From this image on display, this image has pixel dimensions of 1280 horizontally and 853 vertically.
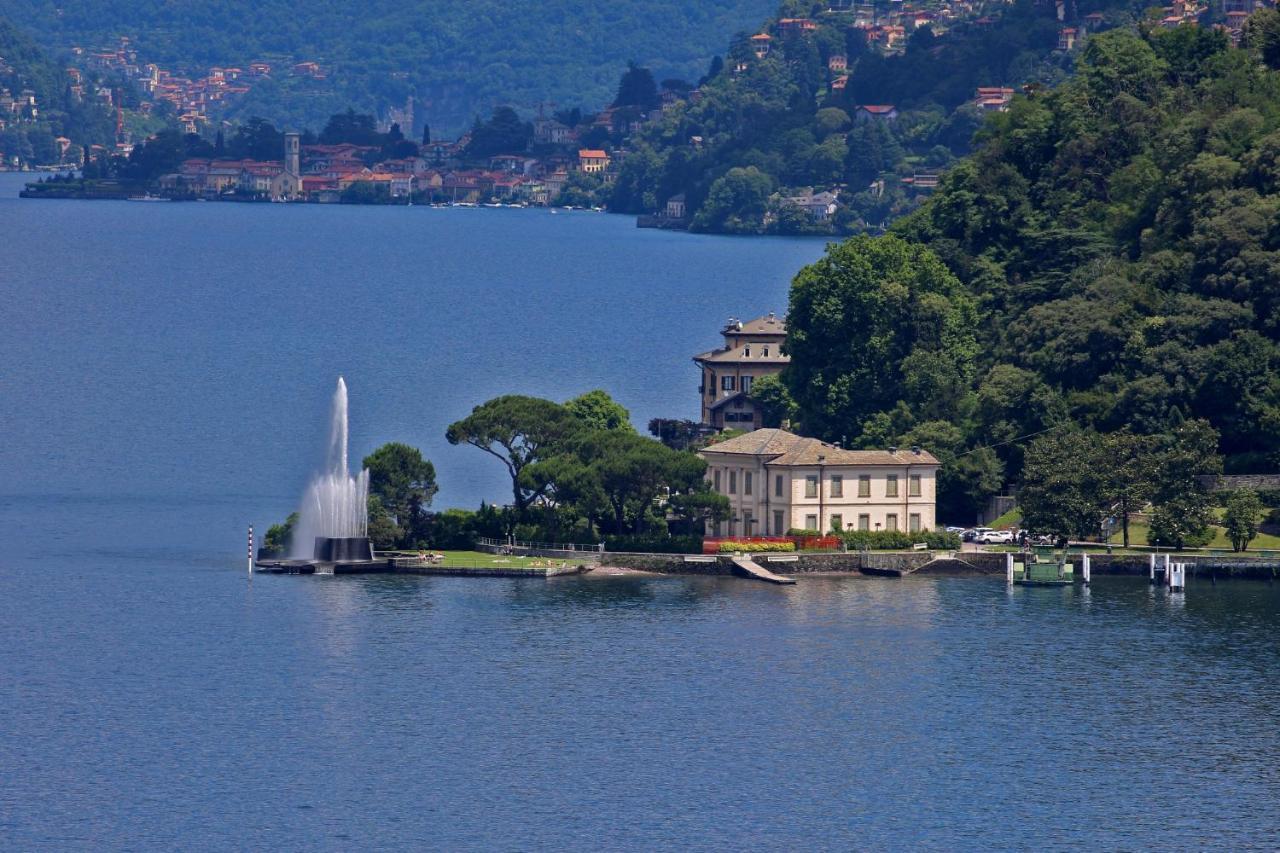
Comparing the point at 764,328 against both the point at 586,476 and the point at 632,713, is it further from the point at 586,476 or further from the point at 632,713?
the point at 632,713

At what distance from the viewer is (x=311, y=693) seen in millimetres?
91562

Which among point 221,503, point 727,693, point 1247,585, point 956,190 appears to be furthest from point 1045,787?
point 956,190

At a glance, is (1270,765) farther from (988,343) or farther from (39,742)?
(988,343)

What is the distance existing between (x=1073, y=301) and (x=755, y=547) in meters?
26.8

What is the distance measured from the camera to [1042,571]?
369ft

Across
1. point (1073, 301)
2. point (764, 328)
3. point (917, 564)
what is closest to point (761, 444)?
point (917, 564)

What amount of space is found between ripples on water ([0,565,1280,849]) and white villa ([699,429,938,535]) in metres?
5.11

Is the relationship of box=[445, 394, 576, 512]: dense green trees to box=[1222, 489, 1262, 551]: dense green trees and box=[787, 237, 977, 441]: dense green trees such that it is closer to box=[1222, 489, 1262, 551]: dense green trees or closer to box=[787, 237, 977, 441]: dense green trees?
box=[787, 237, 977, 441]: dense green trees

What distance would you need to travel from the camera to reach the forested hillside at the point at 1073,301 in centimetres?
12462

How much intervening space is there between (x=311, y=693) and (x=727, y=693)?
1292 cm

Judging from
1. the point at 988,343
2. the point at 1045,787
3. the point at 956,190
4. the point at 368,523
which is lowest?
the point at 1045,787

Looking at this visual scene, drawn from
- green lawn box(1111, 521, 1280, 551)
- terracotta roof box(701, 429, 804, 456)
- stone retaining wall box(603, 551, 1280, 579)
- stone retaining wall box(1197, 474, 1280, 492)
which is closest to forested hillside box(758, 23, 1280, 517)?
stone retaining wall box(1197, 474, 1280, 492)

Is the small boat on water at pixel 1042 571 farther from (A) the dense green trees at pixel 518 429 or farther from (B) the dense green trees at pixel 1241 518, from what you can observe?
(A) the dense green trees at pixel 518 429

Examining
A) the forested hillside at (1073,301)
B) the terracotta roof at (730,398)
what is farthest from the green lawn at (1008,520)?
the terracotta roof at (730,398)
